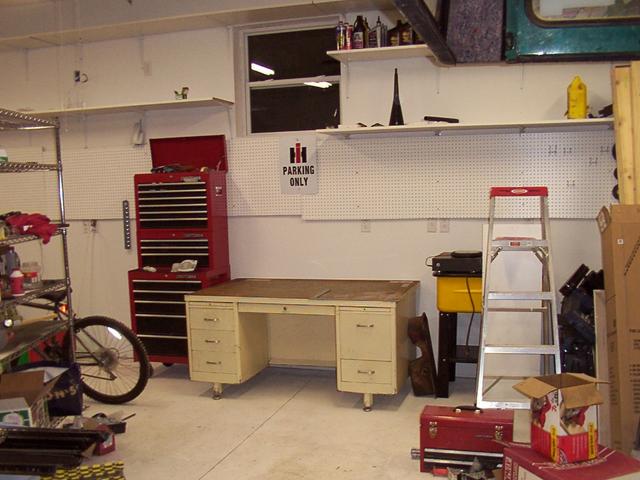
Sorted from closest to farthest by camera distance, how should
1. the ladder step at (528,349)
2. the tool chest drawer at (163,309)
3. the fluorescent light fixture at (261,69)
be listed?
the ladder step at (528,349)
the tool chest drawer at (163,309)
the fluorescent light fixture at (261,69)

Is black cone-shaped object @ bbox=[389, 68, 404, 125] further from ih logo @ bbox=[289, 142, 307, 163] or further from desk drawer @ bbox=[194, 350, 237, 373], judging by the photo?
desk drawer @ bbox=[194, 350, 237, 373]

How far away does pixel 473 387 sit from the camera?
4.06m

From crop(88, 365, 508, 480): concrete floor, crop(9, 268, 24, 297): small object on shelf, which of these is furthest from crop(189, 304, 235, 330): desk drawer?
crop(9, 268, 24, 297): small object on shelf

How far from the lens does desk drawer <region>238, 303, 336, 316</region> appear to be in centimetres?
369

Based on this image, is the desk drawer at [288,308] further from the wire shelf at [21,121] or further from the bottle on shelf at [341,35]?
the bottle on shelf at [341,35]

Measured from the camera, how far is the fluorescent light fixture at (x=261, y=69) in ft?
15.2

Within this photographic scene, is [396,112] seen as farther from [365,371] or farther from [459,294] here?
[365,371]

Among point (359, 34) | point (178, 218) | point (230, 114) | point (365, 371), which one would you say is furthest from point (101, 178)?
point (365, 371)

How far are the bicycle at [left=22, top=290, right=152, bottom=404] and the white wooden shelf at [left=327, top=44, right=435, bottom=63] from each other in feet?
7.73

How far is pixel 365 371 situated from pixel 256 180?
176 cm

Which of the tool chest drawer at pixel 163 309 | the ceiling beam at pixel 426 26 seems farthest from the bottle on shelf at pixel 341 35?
the ceiling beam at pixel 426 26

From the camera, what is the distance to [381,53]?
3977 mm

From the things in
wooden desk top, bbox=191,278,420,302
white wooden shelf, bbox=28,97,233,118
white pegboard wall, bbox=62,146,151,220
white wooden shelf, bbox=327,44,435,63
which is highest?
white wooden shelf, bbox=327,44,435,63

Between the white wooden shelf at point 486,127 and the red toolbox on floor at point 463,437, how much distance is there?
1.79m
